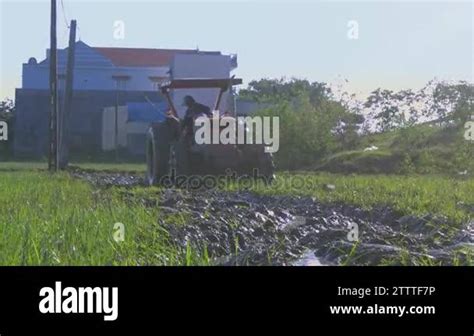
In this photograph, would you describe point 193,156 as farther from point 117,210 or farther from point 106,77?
point 117,210

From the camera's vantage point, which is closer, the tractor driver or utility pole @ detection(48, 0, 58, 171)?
utility pole @ detection(48, 0, 58, 171)

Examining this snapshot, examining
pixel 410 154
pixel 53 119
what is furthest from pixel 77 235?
pixel 410 154

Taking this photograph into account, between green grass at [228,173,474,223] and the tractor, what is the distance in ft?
0.64

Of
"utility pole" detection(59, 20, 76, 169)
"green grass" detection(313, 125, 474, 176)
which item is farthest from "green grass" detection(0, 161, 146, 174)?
"green grass" detection(313, 125, 474, 176)

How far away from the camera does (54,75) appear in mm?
7121

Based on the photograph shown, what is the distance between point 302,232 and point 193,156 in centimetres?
344

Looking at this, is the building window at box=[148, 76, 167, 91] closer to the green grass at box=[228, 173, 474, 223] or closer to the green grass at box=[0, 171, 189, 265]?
the green grass at box=[228, 173, 474, 223]

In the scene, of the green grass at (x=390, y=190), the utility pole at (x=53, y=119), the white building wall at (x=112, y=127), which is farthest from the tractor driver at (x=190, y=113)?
the utility pole at (x=53, y=119)

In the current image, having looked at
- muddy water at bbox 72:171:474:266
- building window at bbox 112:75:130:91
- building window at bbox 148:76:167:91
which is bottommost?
muddy water at bbox 72:171:474:266

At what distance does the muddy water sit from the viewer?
11.2ft

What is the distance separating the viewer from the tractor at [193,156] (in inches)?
316

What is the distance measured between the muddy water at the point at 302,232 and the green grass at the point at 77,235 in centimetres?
16
